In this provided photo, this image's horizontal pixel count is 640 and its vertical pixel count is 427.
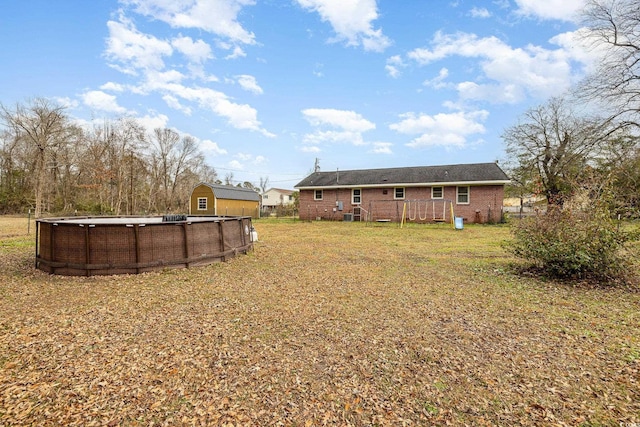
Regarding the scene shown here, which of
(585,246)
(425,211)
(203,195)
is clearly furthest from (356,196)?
(585,246)

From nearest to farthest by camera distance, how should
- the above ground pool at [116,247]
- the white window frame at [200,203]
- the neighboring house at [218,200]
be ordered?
the above ground pool at [116,247] → the neighboring house at [218,200] → the white window frame at [200,203]

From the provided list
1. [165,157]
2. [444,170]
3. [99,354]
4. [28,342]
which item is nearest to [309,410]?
[99,354]

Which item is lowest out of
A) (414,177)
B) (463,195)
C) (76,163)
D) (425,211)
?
(425,211)

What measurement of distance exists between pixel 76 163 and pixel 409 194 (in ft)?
101

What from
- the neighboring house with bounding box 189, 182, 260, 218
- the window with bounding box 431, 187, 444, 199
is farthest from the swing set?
the neighboring house with bounding box 189, 182, 260, 218

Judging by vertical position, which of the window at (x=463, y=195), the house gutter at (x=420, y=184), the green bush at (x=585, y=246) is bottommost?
the green bush at (x=585, y=246)

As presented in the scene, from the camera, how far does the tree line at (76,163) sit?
2338 cm

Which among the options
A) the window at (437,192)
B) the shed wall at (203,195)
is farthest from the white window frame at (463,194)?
the shed wall at (203,195)

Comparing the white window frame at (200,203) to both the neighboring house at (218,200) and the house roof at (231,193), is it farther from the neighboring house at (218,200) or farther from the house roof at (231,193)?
the house roof at (231,193)

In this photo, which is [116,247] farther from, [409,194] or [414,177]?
[414,177]

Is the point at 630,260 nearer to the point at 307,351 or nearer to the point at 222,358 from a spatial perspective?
the point at 307,351

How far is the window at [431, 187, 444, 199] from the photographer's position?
65.5ft

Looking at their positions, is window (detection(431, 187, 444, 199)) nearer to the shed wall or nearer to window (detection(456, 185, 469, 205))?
window (detection(456, 185, 469, 205))

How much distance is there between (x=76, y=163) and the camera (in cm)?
2816
